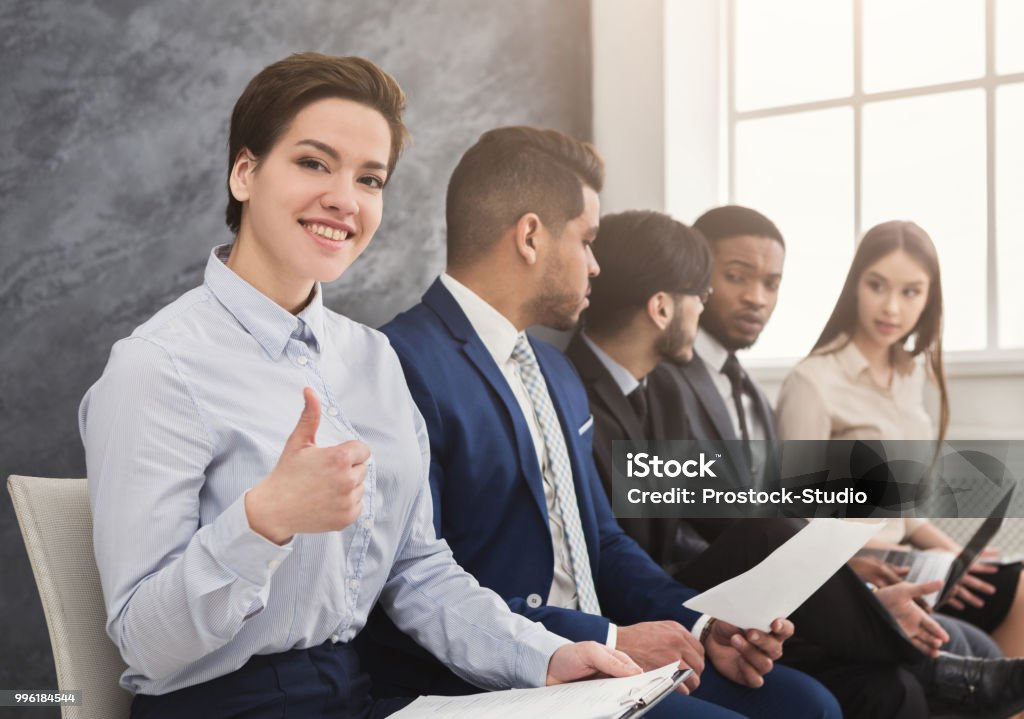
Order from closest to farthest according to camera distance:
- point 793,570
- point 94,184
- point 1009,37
Result: point 793,570, point 94,184, point 1009,37

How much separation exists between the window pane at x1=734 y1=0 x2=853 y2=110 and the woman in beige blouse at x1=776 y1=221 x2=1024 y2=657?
1.97 feet

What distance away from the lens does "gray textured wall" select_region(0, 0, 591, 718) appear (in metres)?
Answer: 1.51

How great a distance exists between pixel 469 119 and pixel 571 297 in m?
0.76

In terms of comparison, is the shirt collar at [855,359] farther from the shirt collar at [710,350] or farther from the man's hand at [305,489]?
the man's hand at [305,489]

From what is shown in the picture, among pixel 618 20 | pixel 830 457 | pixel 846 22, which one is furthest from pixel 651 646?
pixel 846 22

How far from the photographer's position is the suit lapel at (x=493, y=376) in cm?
170

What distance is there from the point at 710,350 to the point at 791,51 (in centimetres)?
109

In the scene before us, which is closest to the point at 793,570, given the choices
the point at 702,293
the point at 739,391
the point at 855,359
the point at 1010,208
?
the point at 702,293

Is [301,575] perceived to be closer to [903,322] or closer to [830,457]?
[830,457]

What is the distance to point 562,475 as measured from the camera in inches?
71.1

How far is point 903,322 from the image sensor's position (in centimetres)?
275

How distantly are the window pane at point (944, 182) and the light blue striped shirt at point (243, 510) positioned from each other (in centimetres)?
205

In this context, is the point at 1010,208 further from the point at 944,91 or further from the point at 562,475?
the point at 562,475

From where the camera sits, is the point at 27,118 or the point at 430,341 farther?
the point at 430,341
